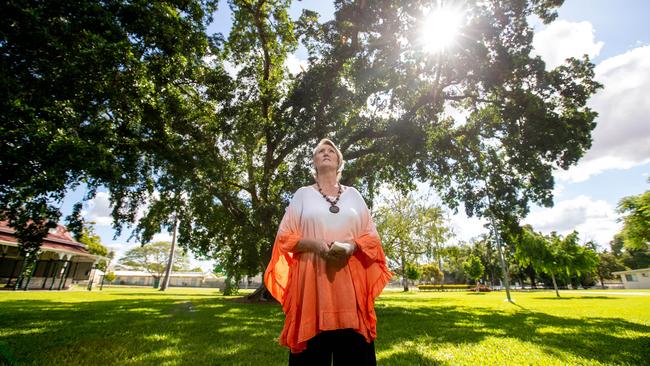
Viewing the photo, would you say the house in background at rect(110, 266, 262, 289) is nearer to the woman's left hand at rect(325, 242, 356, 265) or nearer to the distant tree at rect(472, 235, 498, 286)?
the distant tree at rect(472, 235, 498, 286)

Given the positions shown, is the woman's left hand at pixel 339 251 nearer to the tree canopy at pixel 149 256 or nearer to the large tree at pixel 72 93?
the large tree at pixel 72 93

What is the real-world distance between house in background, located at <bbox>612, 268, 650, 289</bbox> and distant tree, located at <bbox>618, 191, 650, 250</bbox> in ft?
192

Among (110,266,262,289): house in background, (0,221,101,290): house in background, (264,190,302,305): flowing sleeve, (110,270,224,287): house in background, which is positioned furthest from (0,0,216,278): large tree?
(110,270,224,287): house in background

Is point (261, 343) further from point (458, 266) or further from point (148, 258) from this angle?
point (148, 258)

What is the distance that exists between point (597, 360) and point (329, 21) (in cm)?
1503

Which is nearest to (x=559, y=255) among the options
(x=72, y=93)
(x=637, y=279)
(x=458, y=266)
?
(x=72, y=93)

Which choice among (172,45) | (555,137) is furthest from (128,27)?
(555,137)

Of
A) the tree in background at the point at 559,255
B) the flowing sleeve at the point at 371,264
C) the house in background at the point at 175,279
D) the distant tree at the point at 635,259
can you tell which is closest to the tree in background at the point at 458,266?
the distant tree at the point at 635,259

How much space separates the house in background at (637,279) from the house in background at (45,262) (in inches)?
3181

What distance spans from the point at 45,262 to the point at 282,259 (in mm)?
40972

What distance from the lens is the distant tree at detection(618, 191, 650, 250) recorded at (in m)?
8.38

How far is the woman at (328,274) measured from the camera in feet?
6.95

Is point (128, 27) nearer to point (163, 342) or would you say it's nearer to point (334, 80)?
point (334, 80)

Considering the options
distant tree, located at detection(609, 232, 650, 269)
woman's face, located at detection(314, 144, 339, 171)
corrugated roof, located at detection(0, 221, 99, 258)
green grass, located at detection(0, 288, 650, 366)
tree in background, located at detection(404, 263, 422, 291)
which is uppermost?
distant tree, located at detection(609, 232, 650, 269)
